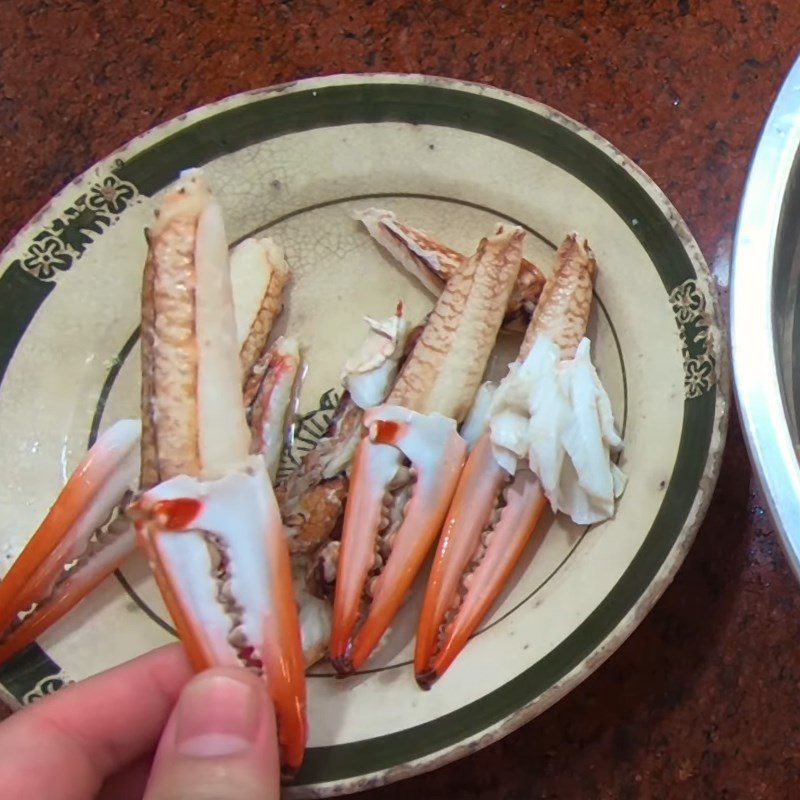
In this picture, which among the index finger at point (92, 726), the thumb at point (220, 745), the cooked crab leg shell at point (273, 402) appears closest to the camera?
the thumb at point (220, 745)

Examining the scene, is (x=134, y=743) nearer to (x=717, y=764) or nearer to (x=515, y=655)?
(x=515, y=655)

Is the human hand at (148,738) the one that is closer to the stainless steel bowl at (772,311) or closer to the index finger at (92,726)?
the index finger at (92,726)

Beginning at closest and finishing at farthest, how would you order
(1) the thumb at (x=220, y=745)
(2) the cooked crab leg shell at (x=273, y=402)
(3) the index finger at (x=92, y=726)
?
(1) the thumb at (x=220, y=745)
(3) the index finger at (x=92, y=726)
(2) the cooked crab leg shell at (x=273, y=402)

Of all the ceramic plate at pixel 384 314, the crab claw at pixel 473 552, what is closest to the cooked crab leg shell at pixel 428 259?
the ceramic plate at pixel 384 314

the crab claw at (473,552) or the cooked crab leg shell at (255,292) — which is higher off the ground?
the cooked crab leg shell at (255,292)

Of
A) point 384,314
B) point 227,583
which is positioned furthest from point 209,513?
point 384,314

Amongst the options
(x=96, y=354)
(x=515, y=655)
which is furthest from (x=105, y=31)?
(x=515, y=655)

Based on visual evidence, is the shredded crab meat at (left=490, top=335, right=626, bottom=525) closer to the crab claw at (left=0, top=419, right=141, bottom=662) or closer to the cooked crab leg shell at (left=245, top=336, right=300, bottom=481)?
the cooked crab leg shell at (left=245, top=336, right=300, bottom=481)
